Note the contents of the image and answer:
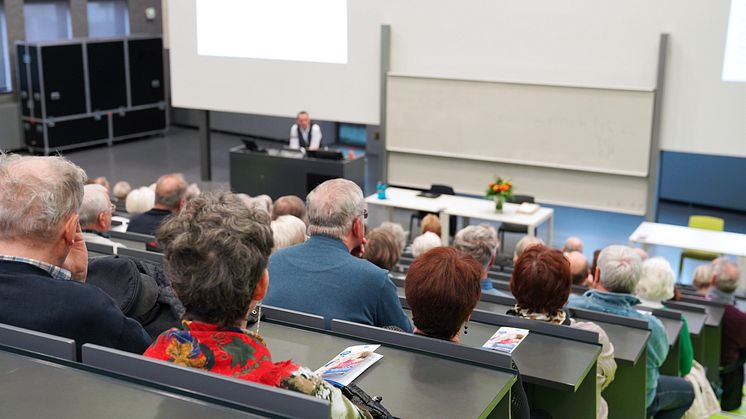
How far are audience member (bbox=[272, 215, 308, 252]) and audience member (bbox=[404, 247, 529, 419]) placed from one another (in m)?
1.69

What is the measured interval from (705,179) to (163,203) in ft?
28.3

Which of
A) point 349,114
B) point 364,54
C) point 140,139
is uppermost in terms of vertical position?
point 364,54

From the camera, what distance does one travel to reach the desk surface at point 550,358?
8.55 ft

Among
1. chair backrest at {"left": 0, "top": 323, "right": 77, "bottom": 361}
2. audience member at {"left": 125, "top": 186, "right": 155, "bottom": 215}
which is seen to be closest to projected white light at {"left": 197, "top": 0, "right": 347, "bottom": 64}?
audience member at {"left": 125, "top": 186, "right": 155, "bottom": 215}

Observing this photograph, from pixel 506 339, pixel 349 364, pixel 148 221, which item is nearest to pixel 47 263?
pixel 349 364

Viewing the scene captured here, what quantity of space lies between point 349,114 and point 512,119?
2256 millimetres

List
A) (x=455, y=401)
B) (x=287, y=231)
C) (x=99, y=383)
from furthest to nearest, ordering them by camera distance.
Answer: (x=287, y=231) → (x=455, y=401) → (x=99, y=383)

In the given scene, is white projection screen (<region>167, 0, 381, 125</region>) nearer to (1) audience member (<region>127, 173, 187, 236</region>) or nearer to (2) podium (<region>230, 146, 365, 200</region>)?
(2) podium (<region>230, 146, 365, 200</region>)

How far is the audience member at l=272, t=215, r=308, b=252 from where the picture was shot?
4332 mm

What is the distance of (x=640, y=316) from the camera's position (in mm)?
3951

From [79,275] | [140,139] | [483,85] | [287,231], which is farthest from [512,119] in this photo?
[140,139]

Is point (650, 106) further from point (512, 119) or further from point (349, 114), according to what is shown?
point (349, 114)

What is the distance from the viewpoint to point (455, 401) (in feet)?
6.85

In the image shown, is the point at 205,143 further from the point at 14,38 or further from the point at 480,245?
the point at 480,245
